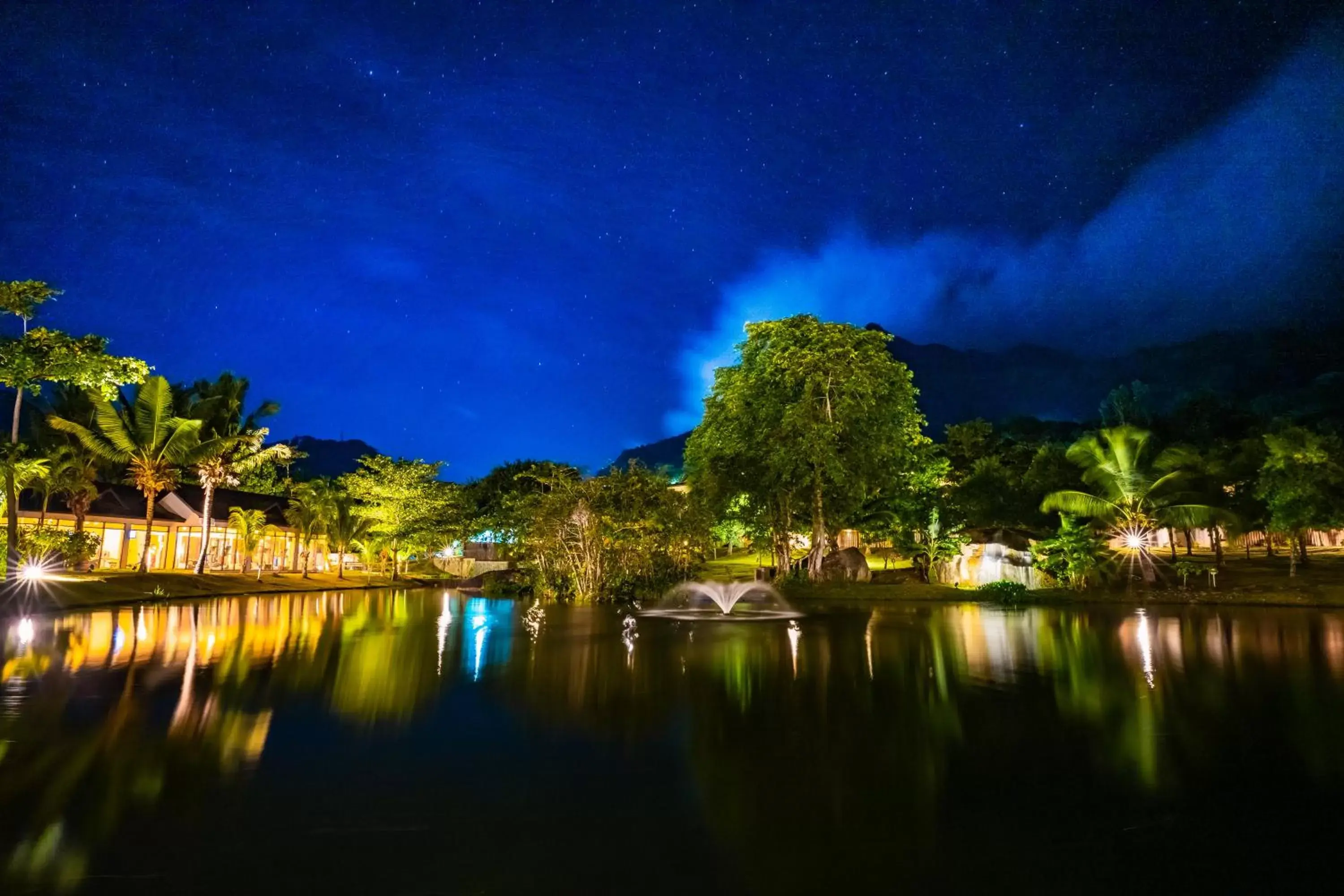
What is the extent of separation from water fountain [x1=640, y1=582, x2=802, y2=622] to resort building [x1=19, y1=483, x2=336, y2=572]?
25.7 meters

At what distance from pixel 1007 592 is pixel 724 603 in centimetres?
1064

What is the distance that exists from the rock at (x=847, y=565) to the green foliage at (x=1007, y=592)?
5237 mm

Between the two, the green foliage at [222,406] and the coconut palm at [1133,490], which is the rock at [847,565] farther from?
the green foliage at [222,406]

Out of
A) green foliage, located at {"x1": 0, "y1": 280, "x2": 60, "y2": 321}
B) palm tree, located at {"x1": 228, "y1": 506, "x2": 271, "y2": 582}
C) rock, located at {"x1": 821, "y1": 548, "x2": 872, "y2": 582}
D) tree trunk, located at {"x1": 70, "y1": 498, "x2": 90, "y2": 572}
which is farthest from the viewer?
palm tree, located at {"x1": 228, "y1": 506, "x2": 271, "y2": 582}

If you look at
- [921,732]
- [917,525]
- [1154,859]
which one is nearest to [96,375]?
[921,732]

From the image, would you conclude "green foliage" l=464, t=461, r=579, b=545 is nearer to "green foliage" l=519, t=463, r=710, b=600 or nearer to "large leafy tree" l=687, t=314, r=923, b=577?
"green foliage" l=519, t=463, r=710, b=600

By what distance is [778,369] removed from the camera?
2875 cm

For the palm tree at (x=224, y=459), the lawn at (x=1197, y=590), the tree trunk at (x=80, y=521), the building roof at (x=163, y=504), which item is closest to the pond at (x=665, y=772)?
the lawn at (x=1197, y=590)

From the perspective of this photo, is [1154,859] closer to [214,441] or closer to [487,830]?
[487,830]

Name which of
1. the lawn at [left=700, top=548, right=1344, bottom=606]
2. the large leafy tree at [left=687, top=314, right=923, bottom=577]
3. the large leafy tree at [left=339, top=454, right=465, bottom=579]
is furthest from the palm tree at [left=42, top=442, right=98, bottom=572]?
the lawn at [left=700, top=548, right=1344, bottom=606]

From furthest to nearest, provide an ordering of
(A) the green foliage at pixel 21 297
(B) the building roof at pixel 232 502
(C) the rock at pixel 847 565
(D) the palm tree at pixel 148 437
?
(B) the building roof at pixel 232 502
(C) the rock at pixel 847 565
(D) the palm tree at pixel 148 437
(A) the green foliage at pixel 21 297

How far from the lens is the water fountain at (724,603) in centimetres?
2002

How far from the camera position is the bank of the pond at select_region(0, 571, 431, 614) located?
20.7 metres

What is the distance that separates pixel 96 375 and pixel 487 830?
1849 centimetres
